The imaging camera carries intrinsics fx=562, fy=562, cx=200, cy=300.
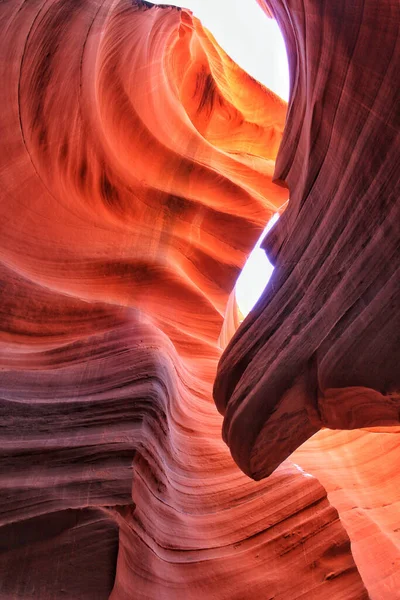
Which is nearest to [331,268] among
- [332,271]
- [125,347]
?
[332,271]

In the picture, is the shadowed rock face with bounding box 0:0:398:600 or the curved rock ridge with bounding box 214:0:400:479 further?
the shadowed rock face with bounding box 0:0:398:600

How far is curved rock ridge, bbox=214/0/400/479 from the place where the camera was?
1.44m

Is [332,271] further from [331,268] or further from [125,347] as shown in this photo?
[125,347]

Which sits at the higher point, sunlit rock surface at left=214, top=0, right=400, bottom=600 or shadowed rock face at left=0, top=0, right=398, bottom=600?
sunlit rock surface at left=214, top=0, right=400, bottom=600

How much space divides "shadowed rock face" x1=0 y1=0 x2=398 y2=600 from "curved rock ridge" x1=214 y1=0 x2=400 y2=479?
12 cm

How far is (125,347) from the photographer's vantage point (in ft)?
8.23

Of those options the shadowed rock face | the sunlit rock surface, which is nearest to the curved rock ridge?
the sunlit rock surface

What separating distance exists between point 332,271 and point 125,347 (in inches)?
45.1

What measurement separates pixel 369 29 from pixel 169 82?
3466 millimetres

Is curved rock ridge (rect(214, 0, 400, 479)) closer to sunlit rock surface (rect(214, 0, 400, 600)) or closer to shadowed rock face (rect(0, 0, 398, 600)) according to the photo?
sunlit rock surface (rect(214, 0, 400, 600))

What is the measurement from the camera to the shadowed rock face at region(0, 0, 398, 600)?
A: 1885 millimetres

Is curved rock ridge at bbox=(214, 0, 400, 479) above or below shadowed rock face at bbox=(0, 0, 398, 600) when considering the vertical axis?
above

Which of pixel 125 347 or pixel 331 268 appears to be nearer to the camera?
pixel 331 268

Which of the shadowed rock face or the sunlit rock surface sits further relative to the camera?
the shadowed rock face
